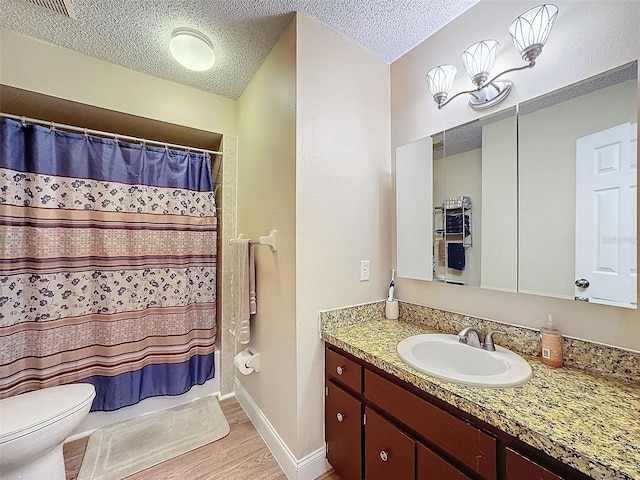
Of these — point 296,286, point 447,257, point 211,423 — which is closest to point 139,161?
point 296,286

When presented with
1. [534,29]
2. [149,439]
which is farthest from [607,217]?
[149,439]

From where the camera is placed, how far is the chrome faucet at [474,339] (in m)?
1.15

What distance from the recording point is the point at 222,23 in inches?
55.5

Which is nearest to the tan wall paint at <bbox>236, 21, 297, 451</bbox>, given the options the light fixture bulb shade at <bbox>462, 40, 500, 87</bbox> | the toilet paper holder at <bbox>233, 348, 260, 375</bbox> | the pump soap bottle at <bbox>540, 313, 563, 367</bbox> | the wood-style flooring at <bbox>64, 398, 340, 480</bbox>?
the toilet paper holder at <bbox>233, 348, 260, 375</bbox>

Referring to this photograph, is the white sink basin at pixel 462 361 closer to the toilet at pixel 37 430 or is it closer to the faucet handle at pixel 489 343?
the faucet handle at pixel 489 343

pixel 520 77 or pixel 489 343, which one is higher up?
pixel 520 77

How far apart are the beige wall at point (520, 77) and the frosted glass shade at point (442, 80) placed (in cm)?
7

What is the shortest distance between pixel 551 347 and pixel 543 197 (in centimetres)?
60

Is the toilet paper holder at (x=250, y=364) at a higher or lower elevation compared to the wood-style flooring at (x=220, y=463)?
higher

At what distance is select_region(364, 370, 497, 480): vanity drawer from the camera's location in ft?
2.48

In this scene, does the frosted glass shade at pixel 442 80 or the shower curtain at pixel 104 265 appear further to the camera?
the shower curtain at pixel 104 265

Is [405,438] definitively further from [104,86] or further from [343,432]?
[104,86]

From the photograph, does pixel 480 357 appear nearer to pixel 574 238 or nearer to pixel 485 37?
pixel 574 238

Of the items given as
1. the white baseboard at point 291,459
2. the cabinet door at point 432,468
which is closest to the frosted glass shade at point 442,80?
the cabinet door at point 432,468
